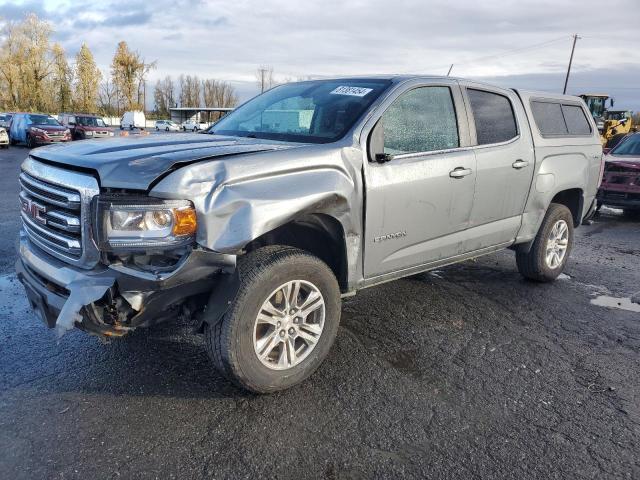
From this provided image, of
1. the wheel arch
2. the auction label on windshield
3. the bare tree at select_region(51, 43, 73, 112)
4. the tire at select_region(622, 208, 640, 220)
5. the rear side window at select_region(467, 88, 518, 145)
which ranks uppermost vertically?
the bare tree at select_region(51, 43, 73, 112)

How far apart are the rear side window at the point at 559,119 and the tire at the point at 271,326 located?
3.16m

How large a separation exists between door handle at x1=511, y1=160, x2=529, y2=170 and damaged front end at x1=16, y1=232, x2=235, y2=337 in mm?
2971

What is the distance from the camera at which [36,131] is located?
83.5 ft

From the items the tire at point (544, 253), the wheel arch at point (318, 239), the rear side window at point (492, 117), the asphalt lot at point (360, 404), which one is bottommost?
the asphalt lot at point (360, 404)

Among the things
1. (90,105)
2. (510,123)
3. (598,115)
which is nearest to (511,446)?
(510,123)

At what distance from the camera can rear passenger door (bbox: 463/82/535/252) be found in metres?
4.42

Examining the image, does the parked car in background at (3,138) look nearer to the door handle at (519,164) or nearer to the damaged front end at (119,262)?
the damaged front end at (119,262)

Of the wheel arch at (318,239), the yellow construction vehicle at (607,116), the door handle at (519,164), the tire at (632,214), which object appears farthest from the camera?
the yellow construction vehicle at (607,116)

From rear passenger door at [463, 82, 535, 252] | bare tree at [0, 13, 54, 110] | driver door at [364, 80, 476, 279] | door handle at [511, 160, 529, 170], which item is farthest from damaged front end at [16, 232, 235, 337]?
bare tree at [0, 13, 54, 110]

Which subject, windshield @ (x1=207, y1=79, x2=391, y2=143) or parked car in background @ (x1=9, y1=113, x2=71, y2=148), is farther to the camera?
parked car in background @ (x1=9, y1=113, x2=71, y2=148)

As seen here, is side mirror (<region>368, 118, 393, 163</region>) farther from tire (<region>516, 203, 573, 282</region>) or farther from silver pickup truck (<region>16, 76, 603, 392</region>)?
tire (<region>516, 203, 573, 282</region>)

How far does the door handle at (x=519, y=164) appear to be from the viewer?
15.4ft

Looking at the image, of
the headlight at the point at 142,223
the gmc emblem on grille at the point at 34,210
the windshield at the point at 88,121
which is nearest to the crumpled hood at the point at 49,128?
the windshield at the point at 88,121

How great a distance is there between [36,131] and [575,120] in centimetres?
2595
